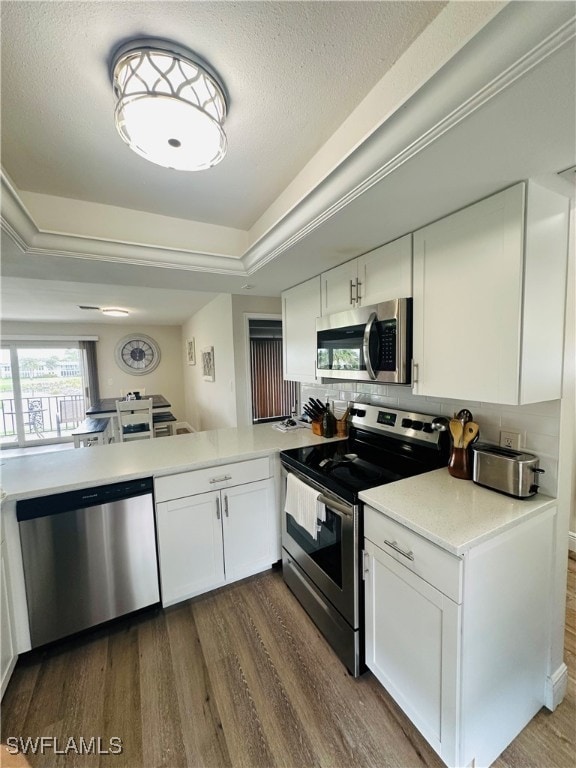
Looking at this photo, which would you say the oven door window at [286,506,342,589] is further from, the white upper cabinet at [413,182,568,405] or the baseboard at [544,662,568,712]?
the baseboard at [544,662,568,712]

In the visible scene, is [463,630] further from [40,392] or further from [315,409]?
[40,392]

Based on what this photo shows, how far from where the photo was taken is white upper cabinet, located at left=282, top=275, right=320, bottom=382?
2.39 m

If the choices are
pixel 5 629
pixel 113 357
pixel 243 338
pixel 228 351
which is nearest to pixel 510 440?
pixel 5 629

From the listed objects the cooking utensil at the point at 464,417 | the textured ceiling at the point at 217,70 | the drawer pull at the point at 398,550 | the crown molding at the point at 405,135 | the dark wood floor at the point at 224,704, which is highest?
the textured ceiling at the point at 217,70

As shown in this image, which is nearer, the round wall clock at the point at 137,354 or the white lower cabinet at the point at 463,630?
the white lower cabinet at the point at 463,630

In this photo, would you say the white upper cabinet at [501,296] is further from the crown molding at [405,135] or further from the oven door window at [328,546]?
the oven door window at [328,546]

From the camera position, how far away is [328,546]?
5.42ft

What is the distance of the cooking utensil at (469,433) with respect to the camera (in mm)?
1464

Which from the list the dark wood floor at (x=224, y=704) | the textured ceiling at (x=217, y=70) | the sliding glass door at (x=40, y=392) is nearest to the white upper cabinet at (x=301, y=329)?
the textured ceiling at (x=217, y=70)

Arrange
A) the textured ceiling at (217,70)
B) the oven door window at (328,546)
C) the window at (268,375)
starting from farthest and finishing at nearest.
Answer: the window at (268,375) < the oven door window at (328,546) < the textured ceiling at (217,70)

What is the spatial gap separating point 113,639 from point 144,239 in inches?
93.4

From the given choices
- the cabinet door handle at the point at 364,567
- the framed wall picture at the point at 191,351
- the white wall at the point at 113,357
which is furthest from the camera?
the white wall at the point at 113,357

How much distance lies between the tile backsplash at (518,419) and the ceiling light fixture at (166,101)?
5.42 ft

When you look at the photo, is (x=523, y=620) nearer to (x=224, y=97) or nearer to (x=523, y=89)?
(x=523, y=89)
